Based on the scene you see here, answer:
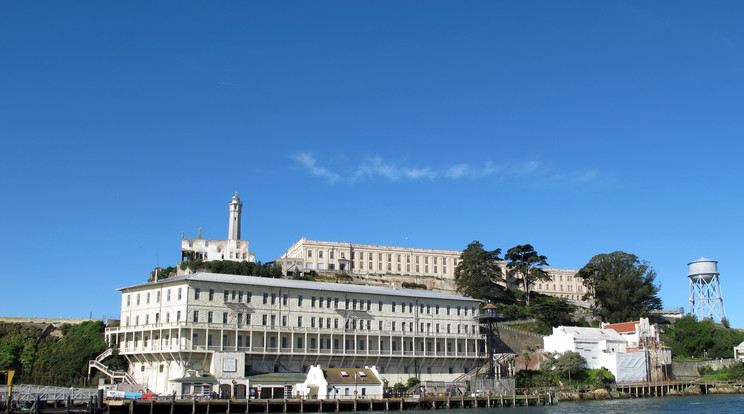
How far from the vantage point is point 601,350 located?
79.4 m

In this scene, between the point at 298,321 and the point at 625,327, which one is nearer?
the point at 298,321

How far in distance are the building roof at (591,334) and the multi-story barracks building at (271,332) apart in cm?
1022

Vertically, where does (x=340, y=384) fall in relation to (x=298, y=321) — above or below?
below

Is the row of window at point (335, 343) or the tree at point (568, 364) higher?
the row of window at point (335, 343)

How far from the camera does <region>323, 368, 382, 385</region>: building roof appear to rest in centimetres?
6094

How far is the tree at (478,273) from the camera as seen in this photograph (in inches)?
3719

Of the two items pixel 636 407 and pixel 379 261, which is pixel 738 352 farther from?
pixel 379 261

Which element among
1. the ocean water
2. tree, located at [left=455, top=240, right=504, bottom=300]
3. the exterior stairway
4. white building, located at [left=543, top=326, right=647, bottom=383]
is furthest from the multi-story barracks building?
tree, located at [left=455, top=240, right=504, bottom=300]

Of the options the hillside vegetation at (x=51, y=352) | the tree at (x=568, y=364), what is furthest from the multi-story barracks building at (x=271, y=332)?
the tree at (x=568, y=364)

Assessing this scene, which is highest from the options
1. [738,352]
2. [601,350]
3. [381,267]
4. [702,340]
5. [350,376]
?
[381,267]

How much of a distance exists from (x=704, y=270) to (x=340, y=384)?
225 ft

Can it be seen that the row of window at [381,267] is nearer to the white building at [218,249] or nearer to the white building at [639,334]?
the white building at [218,249]

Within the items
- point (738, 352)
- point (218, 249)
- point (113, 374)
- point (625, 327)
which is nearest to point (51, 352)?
point (113, 374)

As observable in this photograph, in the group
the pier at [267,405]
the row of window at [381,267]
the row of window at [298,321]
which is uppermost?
the row of window at [381,267]
